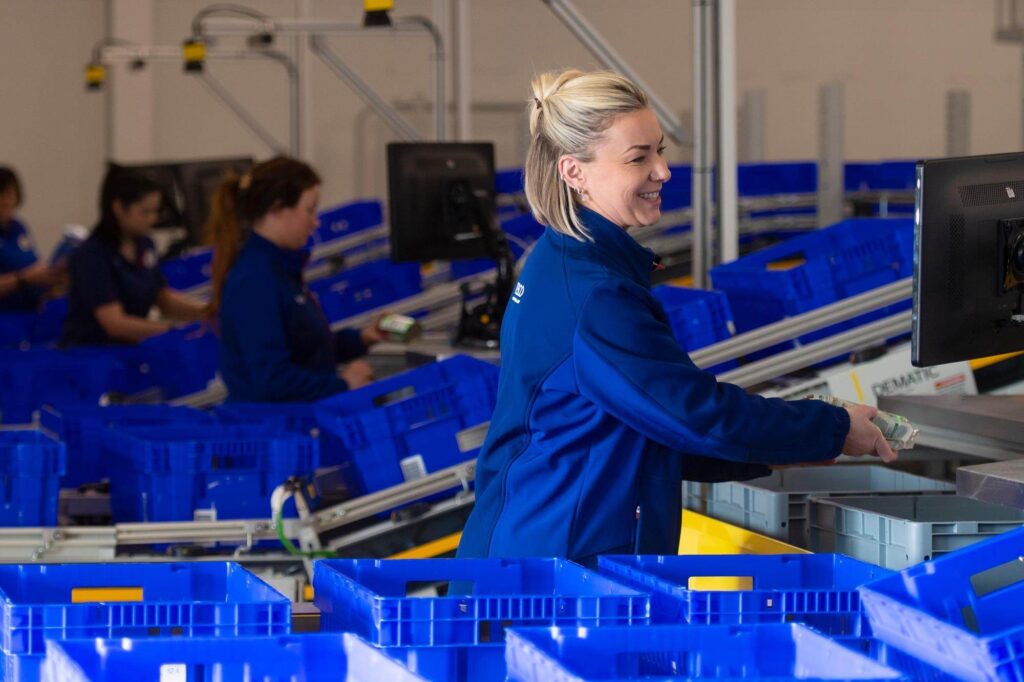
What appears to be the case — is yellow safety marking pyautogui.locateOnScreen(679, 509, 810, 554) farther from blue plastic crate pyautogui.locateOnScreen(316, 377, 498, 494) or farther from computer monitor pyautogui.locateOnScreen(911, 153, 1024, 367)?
blue plastic crate pyautogui.locateOnScreen(316, 377, 498, 494)

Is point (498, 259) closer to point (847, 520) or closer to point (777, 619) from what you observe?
point (847, 520)

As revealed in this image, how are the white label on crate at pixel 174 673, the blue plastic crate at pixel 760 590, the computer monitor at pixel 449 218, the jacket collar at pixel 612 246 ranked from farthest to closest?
the computer monitor at pixel 449 218, the jacket collar at pixel 612 246, the blue plastic crate at pixel 760 590, the white label on crate at pixel 174 673

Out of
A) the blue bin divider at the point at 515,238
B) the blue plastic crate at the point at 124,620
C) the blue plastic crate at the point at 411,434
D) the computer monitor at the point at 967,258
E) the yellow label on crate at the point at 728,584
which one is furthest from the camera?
the blue bin divider at the point at 515,238

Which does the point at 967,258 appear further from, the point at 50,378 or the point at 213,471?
the point at 50,378

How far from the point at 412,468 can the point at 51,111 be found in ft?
32.8

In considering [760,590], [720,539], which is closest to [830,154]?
[720,539]

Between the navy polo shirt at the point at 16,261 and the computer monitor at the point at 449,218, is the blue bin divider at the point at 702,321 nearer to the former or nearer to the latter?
the computer monitor at the point at 449,218

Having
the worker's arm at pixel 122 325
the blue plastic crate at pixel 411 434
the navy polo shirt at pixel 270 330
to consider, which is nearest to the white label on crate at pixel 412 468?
the blue plastic crate at pixel 411 434

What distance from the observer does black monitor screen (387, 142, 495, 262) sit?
5500mm

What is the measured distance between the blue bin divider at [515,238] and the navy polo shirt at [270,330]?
7.23ft

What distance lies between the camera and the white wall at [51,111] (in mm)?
→ 13203

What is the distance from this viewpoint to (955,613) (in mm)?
1922

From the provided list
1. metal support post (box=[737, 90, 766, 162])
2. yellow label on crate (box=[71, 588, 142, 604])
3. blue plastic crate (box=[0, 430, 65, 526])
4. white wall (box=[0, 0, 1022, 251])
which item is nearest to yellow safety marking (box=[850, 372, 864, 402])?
yellow label on crate (box=[71, 588, 142, 604])

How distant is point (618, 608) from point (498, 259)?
356cm
